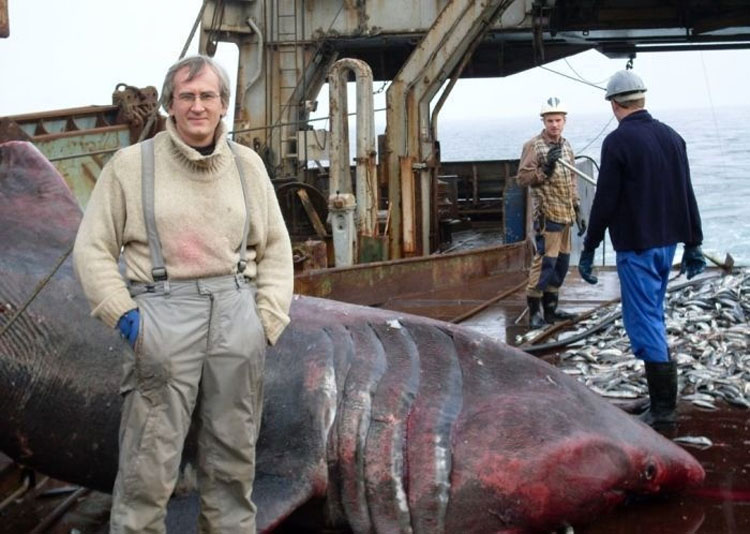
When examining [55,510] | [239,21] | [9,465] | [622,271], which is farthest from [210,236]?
[239,21]

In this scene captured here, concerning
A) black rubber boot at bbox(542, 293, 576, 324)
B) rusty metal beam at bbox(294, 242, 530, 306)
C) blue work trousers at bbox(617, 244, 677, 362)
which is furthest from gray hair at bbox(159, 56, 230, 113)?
black rubber boot at bbox(542, 293, 576, 324)

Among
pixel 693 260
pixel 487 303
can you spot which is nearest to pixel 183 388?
pixel 693 260

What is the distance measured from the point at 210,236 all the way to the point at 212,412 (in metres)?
0.58

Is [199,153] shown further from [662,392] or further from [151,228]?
[662,392]

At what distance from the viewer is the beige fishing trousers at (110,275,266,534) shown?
3.53 m

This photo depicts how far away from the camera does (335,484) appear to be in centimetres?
443

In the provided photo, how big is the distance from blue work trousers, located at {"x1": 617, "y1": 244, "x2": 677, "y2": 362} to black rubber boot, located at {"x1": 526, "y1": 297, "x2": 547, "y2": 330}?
315cm

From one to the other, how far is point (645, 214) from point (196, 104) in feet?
10.3

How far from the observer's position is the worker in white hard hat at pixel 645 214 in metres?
5.95

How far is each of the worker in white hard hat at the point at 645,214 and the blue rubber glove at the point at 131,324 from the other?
10.4ft

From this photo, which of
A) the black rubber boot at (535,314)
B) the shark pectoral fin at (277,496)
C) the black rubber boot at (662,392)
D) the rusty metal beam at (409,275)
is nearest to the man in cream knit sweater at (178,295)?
the shark pectoral fin at (277,496)

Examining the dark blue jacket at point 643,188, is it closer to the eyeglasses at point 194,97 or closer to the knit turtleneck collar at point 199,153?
the knit turtleneck collar at point 199,153

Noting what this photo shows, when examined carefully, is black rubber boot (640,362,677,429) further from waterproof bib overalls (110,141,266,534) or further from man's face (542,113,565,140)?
man's face (542,113,565,140)

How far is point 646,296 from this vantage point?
5.95 meters
